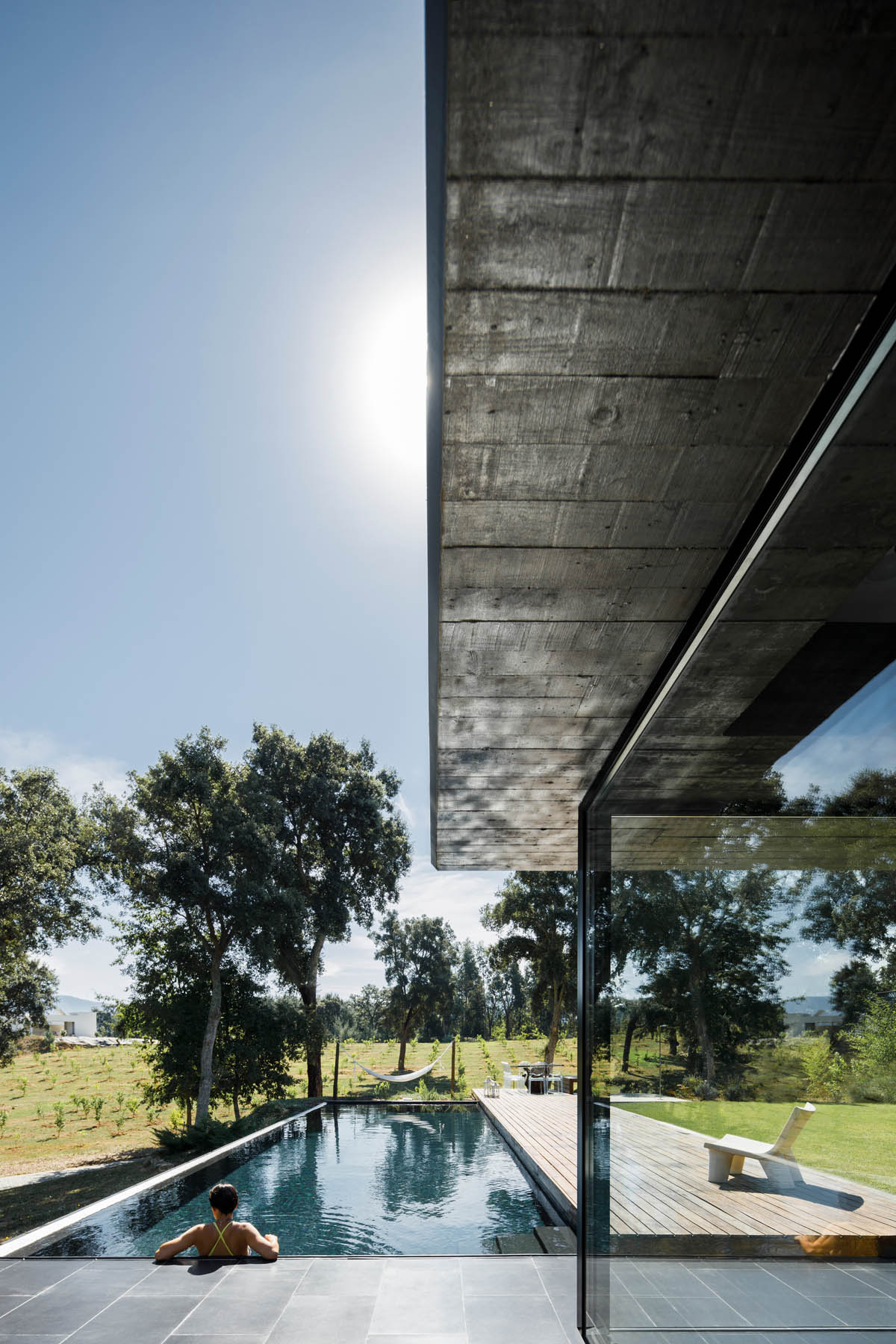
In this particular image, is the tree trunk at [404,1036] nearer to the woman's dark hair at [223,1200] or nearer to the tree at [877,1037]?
the woman's dark hair at [223,1200]

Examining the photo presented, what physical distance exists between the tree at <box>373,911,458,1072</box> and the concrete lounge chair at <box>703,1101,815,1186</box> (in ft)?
84.0

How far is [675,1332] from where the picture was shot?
2564mm

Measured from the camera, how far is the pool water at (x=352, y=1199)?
7082 millimetres

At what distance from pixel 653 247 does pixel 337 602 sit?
24.2m

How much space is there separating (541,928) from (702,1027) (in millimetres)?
19644

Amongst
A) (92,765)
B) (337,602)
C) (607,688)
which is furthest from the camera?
(92,765)

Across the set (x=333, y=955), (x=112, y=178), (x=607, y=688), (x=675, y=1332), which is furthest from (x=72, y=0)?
(x=333, y=955)

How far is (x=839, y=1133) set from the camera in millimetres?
1510

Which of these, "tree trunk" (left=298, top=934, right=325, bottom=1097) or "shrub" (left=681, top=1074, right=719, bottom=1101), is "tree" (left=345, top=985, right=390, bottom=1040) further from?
"shrub" (left=681, top=1074, right=719, bottom=1101)

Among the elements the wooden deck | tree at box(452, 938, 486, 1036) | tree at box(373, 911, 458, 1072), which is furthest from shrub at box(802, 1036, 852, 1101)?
tree at box(452, 938, 486, 1036)

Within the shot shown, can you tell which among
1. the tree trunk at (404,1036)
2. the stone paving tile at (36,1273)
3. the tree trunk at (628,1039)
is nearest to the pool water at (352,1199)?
the stone paving tile at (36,1273)

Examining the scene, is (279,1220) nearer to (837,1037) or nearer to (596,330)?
(837,1037)

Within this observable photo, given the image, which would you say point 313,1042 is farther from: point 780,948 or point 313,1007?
point 780,948

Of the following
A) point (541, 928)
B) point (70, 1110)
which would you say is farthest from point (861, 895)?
point (70, 1110)
